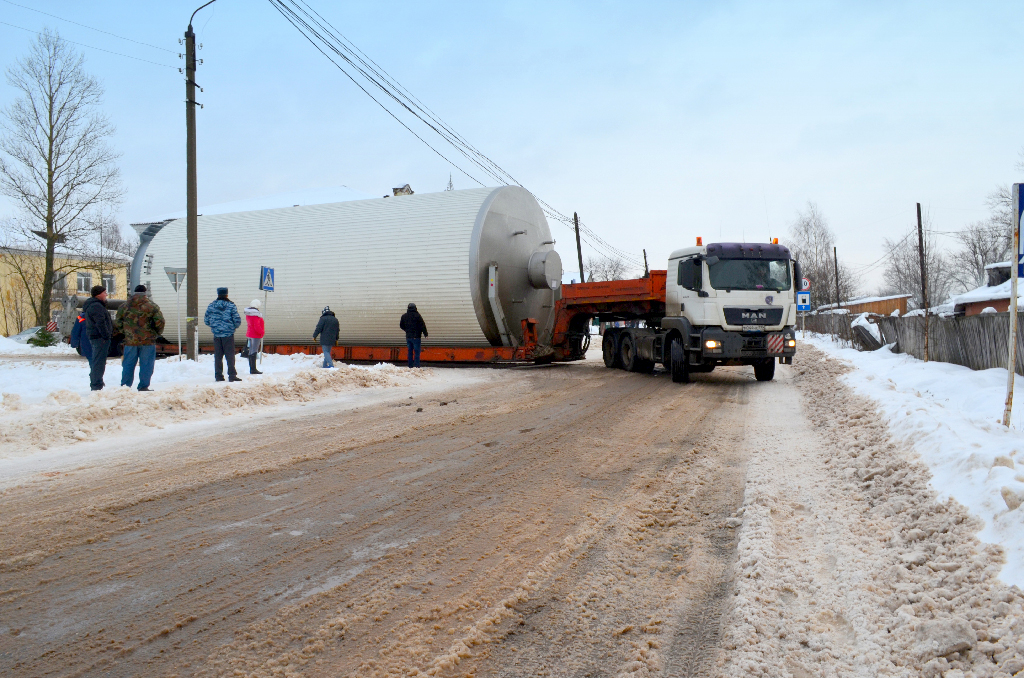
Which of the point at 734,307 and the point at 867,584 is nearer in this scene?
the point at 867,584

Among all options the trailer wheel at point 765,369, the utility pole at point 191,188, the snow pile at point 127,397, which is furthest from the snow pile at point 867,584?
the utility pole at point 191,188

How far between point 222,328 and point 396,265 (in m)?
6.27

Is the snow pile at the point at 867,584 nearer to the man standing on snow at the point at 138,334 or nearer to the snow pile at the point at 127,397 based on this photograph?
the snow pile at the point at 127,397

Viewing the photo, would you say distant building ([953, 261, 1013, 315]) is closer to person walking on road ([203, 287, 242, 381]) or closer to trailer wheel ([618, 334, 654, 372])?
trailer wheel ([618, 334, 654, 372])

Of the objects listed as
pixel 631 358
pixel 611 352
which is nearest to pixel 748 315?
pixel 631 358

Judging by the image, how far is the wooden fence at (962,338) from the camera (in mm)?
10820

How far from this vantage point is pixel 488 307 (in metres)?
16.5

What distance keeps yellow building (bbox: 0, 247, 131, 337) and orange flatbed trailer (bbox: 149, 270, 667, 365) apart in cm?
2423

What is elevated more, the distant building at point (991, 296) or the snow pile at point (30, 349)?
the distant building at point (991, 296)

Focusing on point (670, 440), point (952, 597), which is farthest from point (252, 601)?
point (670, 440)

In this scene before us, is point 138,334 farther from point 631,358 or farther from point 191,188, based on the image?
point 631,358

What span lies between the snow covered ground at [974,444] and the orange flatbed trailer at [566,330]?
5.86m

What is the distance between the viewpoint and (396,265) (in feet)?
56.2

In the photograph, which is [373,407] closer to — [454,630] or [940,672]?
[454,630]
